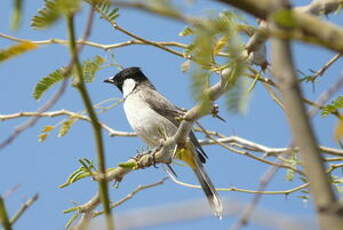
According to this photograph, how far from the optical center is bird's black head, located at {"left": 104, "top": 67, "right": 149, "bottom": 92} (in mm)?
7348

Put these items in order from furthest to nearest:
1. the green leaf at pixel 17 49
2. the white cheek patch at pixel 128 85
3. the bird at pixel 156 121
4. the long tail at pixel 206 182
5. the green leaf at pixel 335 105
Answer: the white cheek patch at pixel 128 85 < the long tail at pixel 206 182 < the bird at pixel 156 121 < the green leaf at pixel 335 105 < the green leaf at pixel 17 49

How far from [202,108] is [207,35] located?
1.03 ft

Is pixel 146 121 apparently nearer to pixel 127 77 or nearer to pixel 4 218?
pixel 127 77

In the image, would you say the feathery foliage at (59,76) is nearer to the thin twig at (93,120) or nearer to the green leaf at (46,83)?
the green leaf at (46,83)

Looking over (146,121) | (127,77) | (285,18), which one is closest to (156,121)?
(146,121)

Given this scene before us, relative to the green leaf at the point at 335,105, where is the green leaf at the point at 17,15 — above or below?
below

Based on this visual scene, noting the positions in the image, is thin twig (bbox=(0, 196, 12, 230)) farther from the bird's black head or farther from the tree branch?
the bird's black head

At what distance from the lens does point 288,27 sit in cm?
68

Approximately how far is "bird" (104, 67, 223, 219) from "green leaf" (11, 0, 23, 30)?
3893 millimetres

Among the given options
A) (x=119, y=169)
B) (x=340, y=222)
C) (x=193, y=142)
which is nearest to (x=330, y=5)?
(x=119, y=169)

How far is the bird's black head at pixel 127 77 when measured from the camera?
7.35 meters

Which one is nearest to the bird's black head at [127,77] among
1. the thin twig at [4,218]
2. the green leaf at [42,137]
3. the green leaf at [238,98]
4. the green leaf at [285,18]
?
the green leaf at [42,137]

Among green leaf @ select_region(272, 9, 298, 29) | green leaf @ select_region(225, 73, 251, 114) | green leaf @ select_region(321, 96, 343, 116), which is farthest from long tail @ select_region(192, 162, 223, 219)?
green leaf @ select_region(272, 9, 298, 29)

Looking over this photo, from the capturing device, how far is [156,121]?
593 centimetres
